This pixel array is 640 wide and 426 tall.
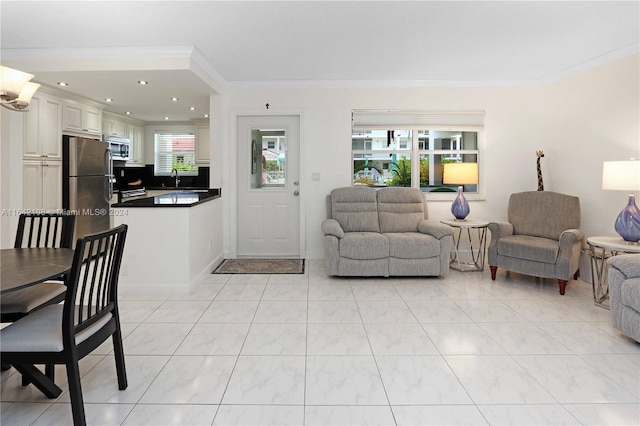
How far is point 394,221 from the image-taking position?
4.61m

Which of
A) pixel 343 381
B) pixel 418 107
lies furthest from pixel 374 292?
pixel 418 107

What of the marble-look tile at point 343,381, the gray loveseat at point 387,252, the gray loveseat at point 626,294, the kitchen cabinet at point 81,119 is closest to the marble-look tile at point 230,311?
the marble-look tile at point 343,381

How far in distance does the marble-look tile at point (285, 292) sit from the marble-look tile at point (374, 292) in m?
0.51

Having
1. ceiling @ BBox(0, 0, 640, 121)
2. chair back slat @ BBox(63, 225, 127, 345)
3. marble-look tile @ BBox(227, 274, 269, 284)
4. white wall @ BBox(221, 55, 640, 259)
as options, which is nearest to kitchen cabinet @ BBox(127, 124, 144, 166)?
ceiling @ BBox(0, 0, 640, 121)

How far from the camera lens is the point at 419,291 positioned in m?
3.72

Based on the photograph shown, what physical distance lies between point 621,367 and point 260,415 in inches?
82.6

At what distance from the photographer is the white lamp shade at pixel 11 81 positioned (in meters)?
2.14

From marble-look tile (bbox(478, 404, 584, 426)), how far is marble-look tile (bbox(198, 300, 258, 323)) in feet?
5.88

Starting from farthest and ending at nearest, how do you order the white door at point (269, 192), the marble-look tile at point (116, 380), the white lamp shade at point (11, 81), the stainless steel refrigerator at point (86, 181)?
the white door at point (269, 192) → the stainless steel refrigerator at point (86, 181) → the white lamp shade at point (11, 81) → the marble-look tile at point (116, 380)

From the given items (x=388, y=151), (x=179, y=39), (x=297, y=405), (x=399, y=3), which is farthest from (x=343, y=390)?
(x=388, y=151)

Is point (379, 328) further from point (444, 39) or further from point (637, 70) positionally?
point (637, 70)

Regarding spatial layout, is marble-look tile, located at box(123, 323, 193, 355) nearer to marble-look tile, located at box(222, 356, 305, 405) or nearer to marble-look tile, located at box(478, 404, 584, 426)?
marble-look tile, located at box(222, 356, 305, 405)

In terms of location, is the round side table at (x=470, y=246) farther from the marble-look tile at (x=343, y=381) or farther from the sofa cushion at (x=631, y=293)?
the marble-look tile at (x=343, y=381)

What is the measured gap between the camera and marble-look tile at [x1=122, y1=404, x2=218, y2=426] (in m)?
1.69
